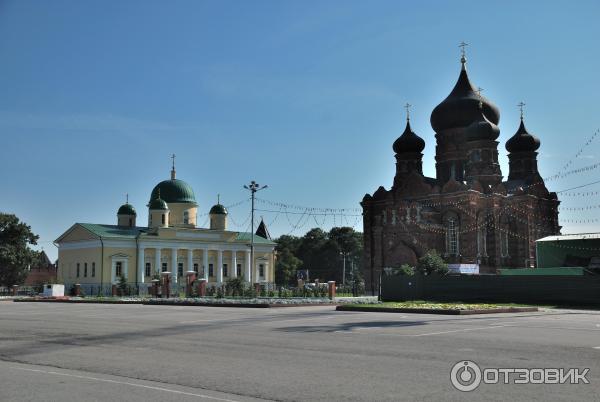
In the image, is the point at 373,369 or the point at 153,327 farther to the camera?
the point at 153,327

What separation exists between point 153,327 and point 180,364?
27.3 ft

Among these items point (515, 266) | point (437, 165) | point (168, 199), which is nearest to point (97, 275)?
point (168, 199)

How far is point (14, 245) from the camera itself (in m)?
71.5

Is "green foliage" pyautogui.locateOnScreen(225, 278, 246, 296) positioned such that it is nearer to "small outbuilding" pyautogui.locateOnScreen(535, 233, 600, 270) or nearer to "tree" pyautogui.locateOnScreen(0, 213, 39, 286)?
"small outbuilding" pyautogui.locateOnScreen(535, 233, 600, 270)

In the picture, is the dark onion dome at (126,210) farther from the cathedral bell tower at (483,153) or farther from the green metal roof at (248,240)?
the cathedral bell tower at (483,153)

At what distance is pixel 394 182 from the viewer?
66125mm

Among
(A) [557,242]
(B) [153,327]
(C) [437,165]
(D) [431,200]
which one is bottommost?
(B) [153,327]

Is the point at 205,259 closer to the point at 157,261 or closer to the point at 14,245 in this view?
the point at 157,261

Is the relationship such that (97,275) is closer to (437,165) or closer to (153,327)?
(437,165)

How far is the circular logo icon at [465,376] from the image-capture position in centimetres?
883

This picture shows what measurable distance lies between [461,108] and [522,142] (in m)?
8.45

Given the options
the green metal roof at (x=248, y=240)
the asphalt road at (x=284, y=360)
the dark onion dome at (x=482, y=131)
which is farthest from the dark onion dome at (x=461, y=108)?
the asphalt road at (x=284, y=360)

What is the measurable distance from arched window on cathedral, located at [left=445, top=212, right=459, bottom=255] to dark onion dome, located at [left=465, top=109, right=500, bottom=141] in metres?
8.17

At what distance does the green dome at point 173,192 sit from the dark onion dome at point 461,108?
3126 centimetres
